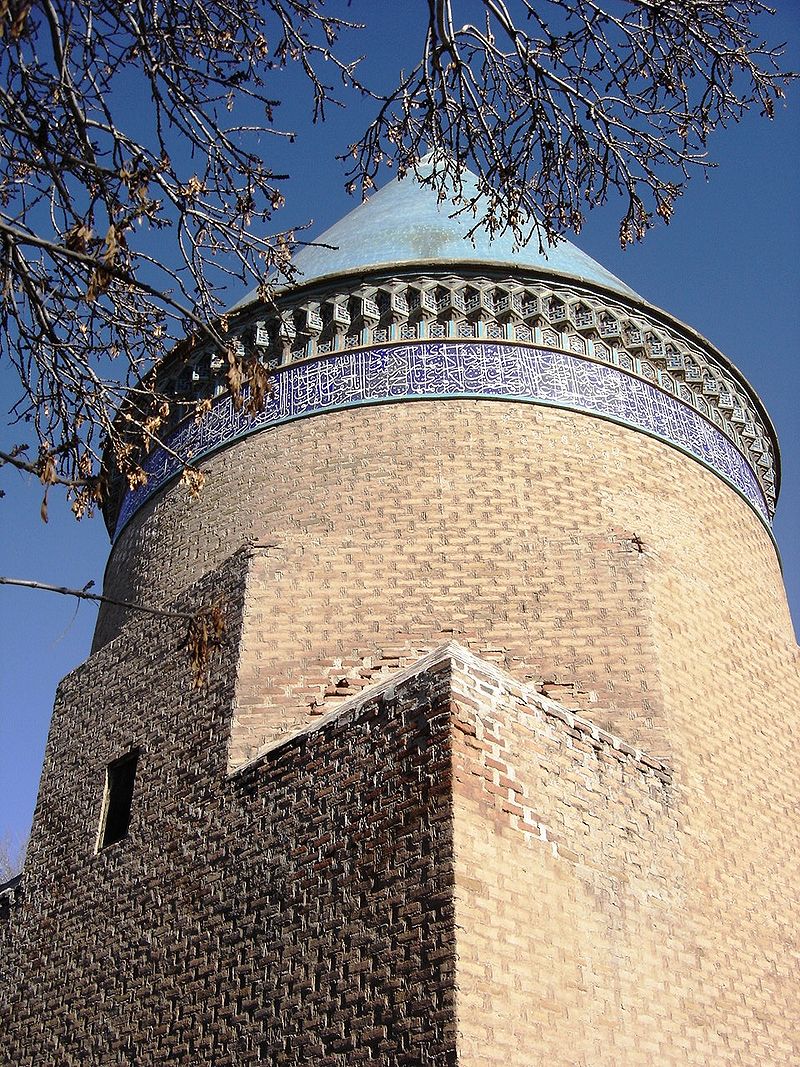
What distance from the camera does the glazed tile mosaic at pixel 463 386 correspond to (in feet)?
22.7

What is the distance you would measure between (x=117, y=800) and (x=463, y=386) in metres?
3.12

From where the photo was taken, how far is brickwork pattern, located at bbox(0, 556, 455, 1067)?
4027 millimetres

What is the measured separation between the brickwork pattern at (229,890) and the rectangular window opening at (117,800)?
0.20ft

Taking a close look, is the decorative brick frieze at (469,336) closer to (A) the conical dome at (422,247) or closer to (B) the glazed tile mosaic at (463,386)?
(B) the glazed tile mosaic at (463,386)

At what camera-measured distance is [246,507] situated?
684cm

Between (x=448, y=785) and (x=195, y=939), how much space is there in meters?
1.57

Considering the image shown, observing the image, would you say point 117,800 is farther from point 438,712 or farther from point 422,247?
point 422,247

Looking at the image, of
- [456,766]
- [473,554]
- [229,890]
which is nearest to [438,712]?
[456,766]

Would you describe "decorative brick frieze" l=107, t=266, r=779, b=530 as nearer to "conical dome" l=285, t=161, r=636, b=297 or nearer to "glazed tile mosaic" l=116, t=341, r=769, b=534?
"glazed tile mosaic" l=116, t=341, r=769, b=534

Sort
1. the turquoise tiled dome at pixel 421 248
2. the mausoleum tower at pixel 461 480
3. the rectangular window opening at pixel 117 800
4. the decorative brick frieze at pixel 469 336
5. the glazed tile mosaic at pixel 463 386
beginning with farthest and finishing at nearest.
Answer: the turquoise tiled dome at pixel 421 248 < the decorative brick frieze at pixel 469 336 < the glazed tile mosaic at pixel 463 386 < the rectangular window opening at pixel 117 800 < the mausoleum tower at pixel 461 480

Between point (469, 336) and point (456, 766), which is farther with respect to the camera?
point (469, 336)

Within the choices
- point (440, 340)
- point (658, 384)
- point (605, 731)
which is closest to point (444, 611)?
point (605, 731)

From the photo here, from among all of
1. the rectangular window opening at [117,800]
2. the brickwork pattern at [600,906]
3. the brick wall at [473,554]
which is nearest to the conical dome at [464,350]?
the brick wall at [473,554]

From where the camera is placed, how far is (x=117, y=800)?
609 centimetres
